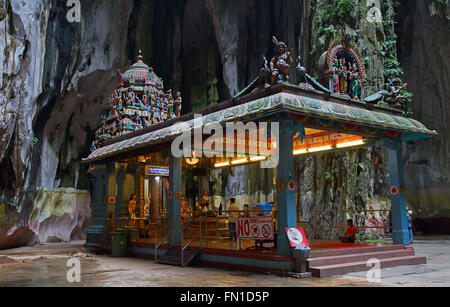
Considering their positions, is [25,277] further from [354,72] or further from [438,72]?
[438,72]

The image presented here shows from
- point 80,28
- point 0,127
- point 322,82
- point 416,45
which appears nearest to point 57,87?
point 80,28

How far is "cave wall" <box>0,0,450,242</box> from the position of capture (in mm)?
16516

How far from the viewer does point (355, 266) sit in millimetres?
9266

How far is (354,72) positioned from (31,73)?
37.9ft

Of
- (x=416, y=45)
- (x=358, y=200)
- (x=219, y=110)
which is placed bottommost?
(x=358, y=200)

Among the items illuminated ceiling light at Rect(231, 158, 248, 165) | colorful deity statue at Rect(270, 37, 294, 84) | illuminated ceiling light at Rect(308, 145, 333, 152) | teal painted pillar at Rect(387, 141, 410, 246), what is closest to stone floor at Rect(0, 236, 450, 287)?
teal painted pillar at Rect(387, 141, 410, 246)

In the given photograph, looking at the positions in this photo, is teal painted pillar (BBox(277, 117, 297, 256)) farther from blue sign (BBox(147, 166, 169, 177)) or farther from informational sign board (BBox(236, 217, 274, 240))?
blue sign (BBox(147, 166, 169, 177))

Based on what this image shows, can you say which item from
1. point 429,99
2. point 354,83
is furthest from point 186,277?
point 429,99

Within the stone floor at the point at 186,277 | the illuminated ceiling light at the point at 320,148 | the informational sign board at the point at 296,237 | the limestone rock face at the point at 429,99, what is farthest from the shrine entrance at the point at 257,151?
the limestone rock face at the point at 429,99

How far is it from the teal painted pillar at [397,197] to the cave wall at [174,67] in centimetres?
673

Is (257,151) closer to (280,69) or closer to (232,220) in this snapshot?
(232,220)

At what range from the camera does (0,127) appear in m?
14.3

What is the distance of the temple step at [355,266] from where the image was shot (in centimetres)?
862

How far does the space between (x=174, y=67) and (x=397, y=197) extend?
21.2 m
